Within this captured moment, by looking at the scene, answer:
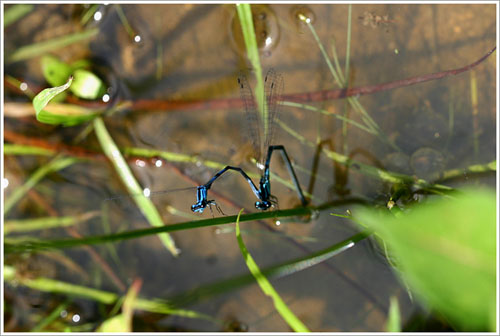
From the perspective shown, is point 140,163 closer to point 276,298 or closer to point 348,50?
point 276,298

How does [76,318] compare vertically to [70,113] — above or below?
below

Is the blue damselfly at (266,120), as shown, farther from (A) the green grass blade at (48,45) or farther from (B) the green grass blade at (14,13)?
(B) the green grass blade at (14,13)

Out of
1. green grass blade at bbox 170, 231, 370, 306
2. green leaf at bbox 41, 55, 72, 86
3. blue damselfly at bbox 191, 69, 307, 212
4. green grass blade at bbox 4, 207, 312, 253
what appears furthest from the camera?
green leaf at bbox 41, 55, 72, 86

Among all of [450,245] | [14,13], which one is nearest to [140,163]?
[14,13]

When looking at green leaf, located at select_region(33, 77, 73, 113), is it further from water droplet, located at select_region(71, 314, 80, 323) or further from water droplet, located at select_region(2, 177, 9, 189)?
water droplet, located at select_region(71, 314, 80, 323)

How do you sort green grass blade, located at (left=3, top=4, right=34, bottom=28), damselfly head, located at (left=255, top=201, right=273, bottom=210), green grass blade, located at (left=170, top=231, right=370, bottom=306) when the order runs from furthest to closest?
green grass blade, located at (left=3, top=4, right=34, bottom=28), green grass blade, located at (left=170, top=231, right=370, bottom=306), damselfly head, located at (left=255, top=201, right=273, bottom=210)

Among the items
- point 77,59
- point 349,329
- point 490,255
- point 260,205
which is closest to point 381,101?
point 260,205

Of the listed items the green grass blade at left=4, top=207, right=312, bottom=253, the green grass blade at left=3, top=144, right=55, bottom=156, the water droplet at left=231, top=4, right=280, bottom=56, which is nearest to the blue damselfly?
the water droplet at left=231, top=4, right=280, bottom=56
